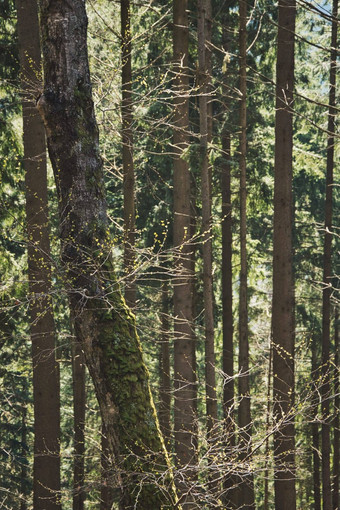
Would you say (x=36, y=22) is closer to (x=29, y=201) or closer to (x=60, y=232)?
(x=29, y=201)

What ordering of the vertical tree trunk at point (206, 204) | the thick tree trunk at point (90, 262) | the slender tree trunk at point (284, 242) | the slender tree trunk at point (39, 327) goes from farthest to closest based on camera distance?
the slender tree trunk at point (284, 242) < the vertical tree trunk at point (206, 204) < the slender tree trunk at point (39, 327) < the thick tree trunk at point (90, 262)

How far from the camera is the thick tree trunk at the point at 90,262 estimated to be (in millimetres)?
5887

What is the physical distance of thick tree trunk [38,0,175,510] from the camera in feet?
19.3

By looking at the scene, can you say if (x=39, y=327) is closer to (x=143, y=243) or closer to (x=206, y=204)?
(x=206, y=204)

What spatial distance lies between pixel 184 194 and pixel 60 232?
568cm

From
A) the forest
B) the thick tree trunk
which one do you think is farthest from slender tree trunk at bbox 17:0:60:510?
the thick tree trunk

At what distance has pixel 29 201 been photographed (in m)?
9.70

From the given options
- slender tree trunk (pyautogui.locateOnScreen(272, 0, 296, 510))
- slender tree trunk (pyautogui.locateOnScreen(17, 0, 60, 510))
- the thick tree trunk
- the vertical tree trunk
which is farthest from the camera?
slender tree trunk (pyautogui.locateOnScreen(272, 0, 296, 510))

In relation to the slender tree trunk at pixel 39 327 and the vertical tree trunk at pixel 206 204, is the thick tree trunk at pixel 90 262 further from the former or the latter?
the vertical tree trunk at pixel 206 204

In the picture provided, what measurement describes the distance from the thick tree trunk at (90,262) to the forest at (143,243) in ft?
0.05

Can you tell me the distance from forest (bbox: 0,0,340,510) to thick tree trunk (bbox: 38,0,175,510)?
14 millimetres

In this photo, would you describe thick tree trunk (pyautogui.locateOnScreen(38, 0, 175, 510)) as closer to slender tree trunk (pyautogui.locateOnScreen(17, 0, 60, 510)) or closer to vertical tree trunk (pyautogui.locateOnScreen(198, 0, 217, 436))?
slender tree trunk (pyautogui.locateOnScreen(17, 0, 60, 510))

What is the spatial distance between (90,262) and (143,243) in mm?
13714

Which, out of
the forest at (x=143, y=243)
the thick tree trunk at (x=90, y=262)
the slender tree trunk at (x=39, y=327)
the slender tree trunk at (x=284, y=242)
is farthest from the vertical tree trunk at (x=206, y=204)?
the thick tree trunk at (x=90, y=262)
